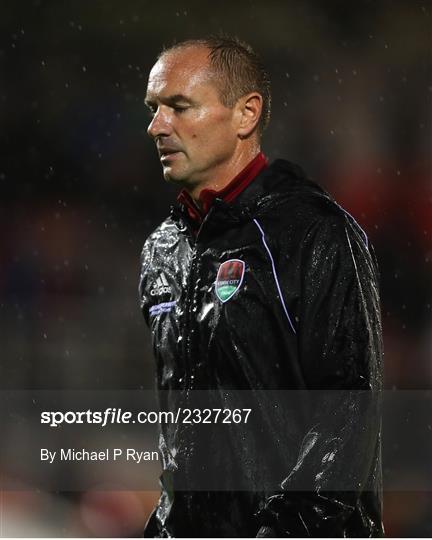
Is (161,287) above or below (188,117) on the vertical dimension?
below

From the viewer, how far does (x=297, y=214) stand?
7.43 feet

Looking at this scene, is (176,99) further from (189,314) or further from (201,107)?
(189,314)

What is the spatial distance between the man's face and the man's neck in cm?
2

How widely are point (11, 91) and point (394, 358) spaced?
2.71m

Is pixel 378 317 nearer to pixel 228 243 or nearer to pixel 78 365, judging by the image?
pixel 228 243

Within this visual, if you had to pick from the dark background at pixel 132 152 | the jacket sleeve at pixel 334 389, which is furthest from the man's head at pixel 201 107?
the dark background at pixel 132 152

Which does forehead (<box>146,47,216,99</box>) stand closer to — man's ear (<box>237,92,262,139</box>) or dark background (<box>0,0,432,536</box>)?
man's ear (<box>237,92,262,139</box>)

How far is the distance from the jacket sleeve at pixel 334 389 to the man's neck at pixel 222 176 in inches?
13.5

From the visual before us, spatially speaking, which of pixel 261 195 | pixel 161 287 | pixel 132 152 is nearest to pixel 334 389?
pixel 261 195

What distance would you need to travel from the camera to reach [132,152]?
18.8 ft

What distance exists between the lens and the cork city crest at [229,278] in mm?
2275

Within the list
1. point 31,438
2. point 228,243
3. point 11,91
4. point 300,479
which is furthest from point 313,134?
point 300,479

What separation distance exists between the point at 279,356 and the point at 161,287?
479mm

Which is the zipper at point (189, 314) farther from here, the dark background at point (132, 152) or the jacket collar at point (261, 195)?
the dark background at point (132, 152)
